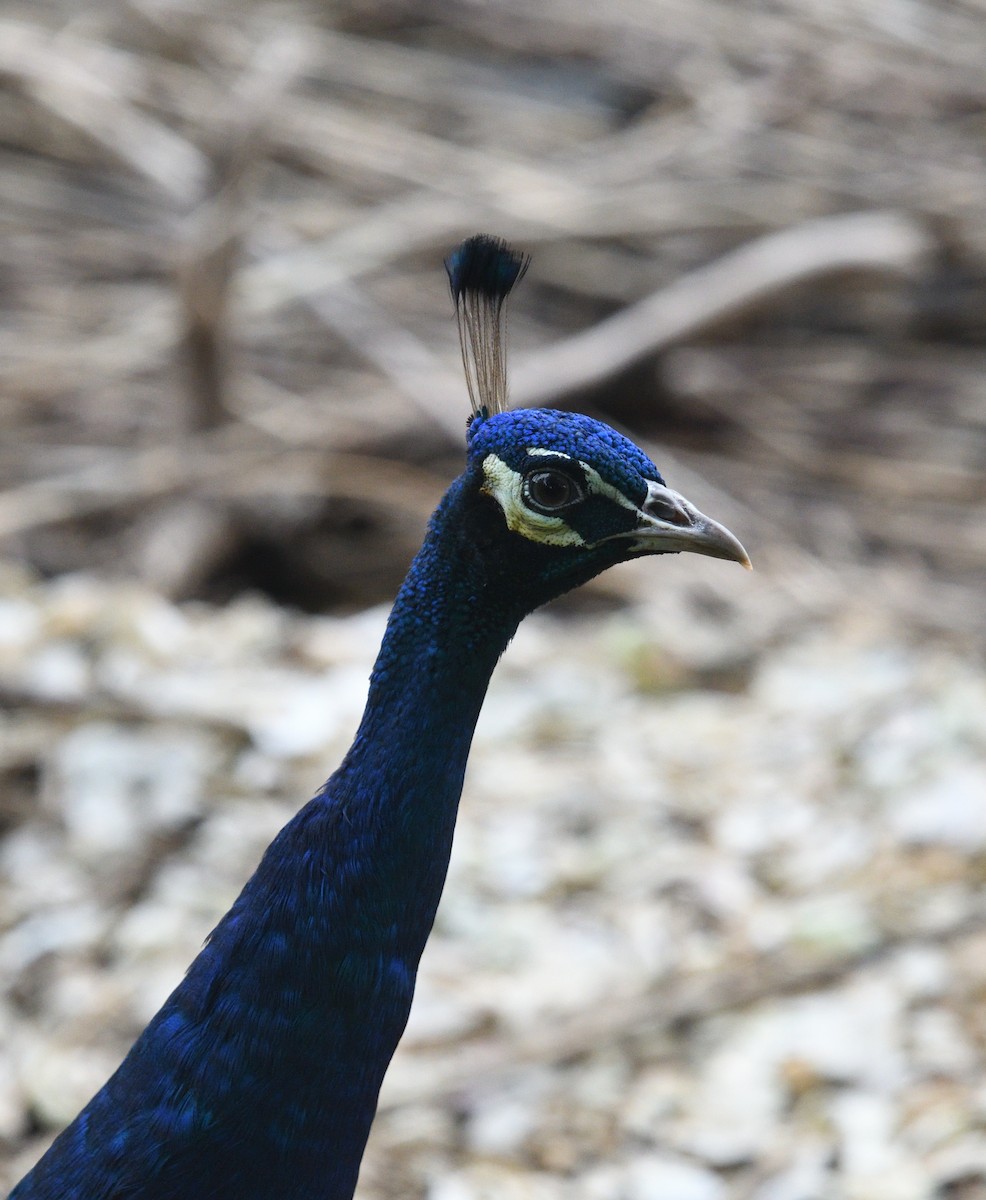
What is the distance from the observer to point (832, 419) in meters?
5.28

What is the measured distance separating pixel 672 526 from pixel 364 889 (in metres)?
0.51

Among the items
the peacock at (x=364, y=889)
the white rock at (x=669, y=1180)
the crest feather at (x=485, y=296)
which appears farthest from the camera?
A: the white rock at (x=669, y=1180)

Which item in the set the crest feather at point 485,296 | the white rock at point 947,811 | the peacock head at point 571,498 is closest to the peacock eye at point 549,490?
the peacock head at point 571,498

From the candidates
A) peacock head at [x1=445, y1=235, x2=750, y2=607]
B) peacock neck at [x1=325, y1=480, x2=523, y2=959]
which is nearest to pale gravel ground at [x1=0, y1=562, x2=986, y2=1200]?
peacock neck at [x1=325, y1=480, x2=523, y2=959]

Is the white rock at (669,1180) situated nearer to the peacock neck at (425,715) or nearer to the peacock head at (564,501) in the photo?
the peacock neck at (425,715)

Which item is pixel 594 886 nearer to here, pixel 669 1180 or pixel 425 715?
pixel 669 1180

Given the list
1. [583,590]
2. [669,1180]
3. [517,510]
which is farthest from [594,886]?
[517,510]

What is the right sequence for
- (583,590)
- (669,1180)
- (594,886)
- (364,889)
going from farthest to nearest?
(583,590), (594,886), (669,1180), (364,889)

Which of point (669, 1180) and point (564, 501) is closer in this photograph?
point (564, 501)

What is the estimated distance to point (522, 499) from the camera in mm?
1640

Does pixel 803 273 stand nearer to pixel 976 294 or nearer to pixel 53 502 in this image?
pixel 976 294

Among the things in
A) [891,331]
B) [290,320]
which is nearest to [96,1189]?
[290,320]

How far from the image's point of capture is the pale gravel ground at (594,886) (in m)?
2.60

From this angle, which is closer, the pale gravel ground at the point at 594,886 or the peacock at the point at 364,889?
the peacock at the point at 364,889
